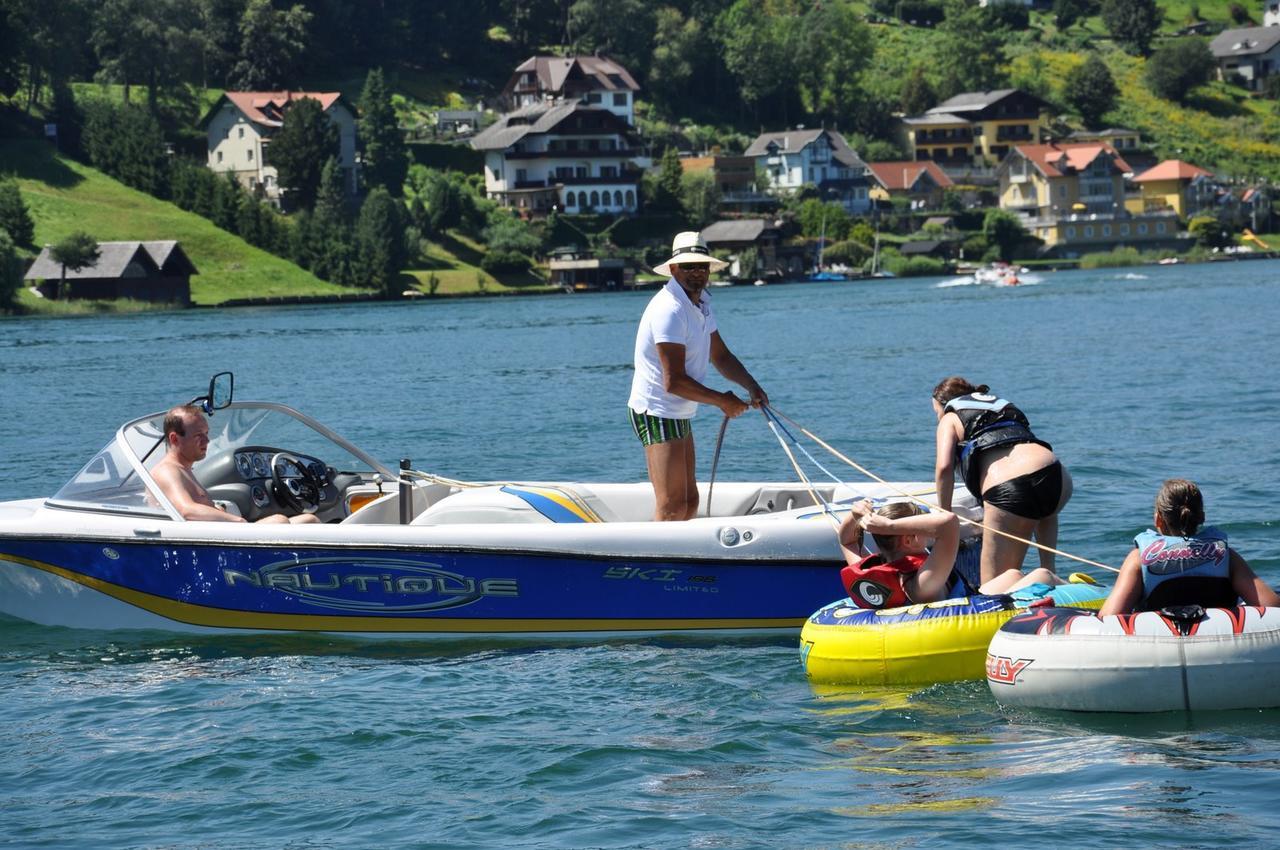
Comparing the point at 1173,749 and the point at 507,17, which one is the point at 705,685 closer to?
the point at 1173,749

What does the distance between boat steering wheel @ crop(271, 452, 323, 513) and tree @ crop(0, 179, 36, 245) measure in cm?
8471

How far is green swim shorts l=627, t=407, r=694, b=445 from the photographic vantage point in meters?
10.7

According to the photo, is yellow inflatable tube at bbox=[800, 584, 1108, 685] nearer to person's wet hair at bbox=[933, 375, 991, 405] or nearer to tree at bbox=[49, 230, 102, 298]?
person's wet hair at bbox=[933, 375, 991, 405]

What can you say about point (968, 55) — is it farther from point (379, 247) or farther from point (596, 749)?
point (596, 749)

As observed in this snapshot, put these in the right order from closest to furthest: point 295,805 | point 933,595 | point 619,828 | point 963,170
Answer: point 619,828
point 295,805
point 933,595
point 963,170

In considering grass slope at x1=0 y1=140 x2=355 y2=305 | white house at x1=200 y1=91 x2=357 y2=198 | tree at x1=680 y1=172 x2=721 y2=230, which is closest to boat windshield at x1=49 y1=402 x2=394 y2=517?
grass slope at x1=0 y1=140 x2=355 y2=305

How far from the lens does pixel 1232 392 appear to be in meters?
29.0

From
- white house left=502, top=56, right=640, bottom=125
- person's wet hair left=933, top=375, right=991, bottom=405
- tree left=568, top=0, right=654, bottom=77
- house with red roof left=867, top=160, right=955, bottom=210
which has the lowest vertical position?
person's wet hair left=933, top=375, right=991, bottom=405

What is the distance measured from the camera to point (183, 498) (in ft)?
36.9

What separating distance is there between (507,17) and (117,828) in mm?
165498

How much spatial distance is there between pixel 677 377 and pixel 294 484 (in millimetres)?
3217

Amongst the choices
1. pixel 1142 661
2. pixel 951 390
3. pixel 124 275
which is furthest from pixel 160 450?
pixel 124 275

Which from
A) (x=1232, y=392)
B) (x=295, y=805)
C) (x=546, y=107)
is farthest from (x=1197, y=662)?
(x=546, y=107)

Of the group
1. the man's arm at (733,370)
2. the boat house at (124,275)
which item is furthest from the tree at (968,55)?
the man's arm at (733,370)
